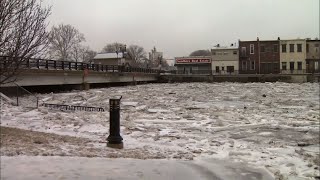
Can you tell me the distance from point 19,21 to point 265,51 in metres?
106

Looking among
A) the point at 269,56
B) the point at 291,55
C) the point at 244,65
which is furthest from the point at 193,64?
the point at 291,55

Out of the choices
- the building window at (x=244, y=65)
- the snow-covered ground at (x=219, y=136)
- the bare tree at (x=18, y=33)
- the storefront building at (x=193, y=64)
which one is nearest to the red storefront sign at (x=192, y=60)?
the storefront building at (x=193, y=64)

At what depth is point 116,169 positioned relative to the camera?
891 centimetres

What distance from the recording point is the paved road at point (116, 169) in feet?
26.6

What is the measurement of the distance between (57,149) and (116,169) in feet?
7.12

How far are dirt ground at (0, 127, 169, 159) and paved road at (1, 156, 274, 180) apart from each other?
20.5 inches

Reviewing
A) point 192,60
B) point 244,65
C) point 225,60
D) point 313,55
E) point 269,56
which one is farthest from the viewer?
point 192,60

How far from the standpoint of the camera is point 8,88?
108ft

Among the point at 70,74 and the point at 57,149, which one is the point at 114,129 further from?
the point at 70,74

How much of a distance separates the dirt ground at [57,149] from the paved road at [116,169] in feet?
1.71

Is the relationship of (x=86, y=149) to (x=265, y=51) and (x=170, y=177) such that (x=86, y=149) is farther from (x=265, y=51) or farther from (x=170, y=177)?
(x=265, y=51)

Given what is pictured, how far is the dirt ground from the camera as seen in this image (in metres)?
9.87

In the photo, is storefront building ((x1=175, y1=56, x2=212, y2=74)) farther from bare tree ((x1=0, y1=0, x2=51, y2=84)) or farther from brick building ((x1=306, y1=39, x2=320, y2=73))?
bare tree ((x1=0, y1=0, x2=51, y2=84))

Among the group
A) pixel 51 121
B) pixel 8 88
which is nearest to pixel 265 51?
pixel 8 88
